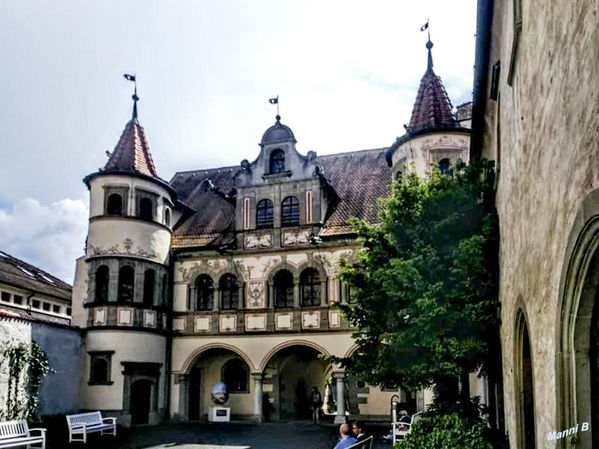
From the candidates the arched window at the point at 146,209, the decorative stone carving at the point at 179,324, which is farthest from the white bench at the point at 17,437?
the arched window at the point at 146,209

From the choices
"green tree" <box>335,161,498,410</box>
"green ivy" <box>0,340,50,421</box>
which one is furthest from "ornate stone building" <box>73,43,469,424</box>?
"green tree" <box>335,161,498,410</box>

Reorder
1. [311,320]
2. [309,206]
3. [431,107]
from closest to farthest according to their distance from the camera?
[431,107] < [311,320] < [309,206]

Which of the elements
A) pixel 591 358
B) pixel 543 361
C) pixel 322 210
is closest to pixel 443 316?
pixel 543 361

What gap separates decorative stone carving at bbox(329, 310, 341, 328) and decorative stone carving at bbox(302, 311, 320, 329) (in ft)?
1.66

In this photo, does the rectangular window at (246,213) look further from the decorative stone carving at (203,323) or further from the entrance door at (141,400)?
the entrance door at (141,400)

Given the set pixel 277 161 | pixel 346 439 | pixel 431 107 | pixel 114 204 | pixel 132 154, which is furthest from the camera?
pixel 277 161

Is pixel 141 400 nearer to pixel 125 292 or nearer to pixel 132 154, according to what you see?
pixel 125 292

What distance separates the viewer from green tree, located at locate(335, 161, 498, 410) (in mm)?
13242

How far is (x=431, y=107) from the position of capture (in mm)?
23516

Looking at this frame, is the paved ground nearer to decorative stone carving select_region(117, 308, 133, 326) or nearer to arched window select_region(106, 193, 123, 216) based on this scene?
decorative stone carving select_region(117, 308, 133, 326)

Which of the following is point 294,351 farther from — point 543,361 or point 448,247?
point 543,361

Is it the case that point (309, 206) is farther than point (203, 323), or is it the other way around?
point (203, 323)

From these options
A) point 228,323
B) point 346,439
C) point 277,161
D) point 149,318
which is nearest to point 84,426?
point 149,318

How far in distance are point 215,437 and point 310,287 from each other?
7.17 m
